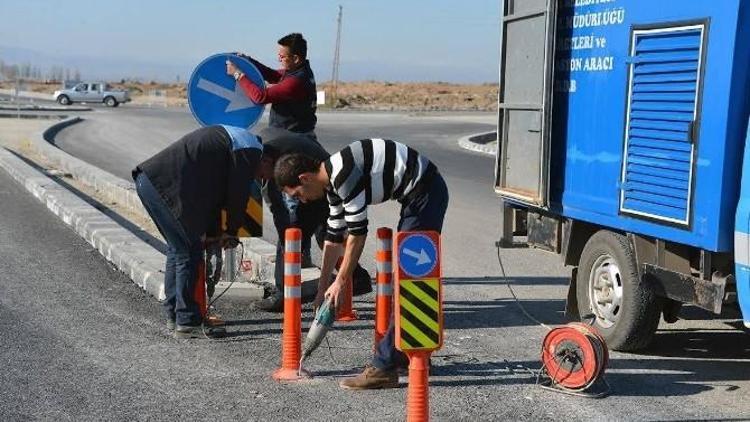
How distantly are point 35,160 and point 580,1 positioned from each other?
17533mm

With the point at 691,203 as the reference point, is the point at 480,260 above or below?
below

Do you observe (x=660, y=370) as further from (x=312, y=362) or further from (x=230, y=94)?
(x=230, y=94)

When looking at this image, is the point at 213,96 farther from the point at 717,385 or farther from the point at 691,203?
the point at 717,385

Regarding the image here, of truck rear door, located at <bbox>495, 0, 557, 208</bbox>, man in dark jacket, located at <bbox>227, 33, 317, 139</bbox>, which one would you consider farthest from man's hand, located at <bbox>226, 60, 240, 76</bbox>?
truck rear door, located at <bbox>495, 0, 557, 208</bbox>

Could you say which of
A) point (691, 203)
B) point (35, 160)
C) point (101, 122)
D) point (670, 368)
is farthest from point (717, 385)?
point (101, 122)

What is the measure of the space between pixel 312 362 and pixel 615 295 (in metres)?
2.19

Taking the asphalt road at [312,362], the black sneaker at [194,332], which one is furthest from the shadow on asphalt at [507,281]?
the black sneaker at [194,332]

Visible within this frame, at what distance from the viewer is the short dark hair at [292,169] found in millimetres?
5551

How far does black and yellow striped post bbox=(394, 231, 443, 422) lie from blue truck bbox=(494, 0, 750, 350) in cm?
199

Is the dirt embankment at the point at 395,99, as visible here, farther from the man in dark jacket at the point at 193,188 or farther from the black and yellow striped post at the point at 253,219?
the man in dark jacket at the point at 193,188

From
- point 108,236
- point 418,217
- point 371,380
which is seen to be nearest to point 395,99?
point 108,236

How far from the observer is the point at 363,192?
18.3 ft

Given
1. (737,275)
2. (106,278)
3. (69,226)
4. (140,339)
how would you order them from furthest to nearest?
1. (69,226)
2. (106,278)
3. (140,339)
4. (737,275)

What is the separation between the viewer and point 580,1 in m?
7.34
